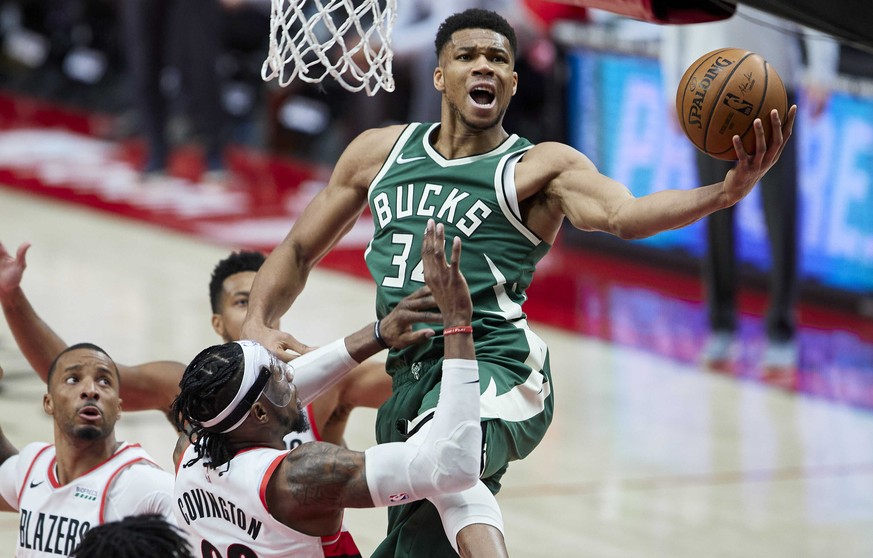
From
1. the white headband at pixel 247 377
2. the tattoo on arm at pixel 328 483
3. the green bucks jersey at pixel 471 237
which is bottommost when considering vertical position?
the tattoo on arm at pixel 328 483

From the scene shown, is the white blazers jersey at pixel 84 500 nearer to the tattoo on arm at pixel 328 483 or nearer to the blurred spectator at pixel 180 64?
the tattoo on arm at pixel 328 483

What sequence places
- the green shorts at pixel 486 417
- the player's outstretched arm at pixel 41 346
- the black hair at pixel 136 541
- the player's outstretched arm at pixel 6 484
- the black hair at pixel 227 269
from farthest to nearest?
1. the black hair at pixel 227 269
2. the player's outstretched arm at pixel 41 346
3. the player's outstretched arm at pixel 6 484
4. the green shorts at pixel 486 417
5. the black hair at pixel 136 541

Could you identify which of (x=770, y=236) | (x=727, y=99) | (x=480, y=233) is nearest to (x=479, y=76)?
(x=480, y=233)

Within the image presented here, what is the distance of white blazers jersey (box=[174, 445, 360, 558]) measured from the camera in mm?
4102

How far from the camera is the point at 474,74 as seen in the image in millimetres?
4699

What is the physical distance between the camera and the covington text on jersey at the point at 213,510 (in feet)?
13.6

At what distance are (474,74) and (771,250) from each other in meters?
5.06

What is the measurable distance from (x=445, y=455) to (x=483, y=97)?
1250mm

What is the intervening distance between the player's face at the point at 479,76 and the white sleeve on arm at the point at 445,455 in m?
0.98

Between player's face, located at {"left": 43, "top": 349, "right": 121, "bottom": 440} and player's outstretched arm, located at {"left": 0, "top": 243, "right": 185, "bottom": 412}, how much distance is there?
0.47 m

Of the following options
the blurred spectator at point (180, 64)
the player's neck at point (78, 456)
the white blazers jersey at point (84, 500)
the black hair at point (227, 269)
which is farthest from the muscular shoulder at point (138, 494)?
the blurred spectator at point (180, 64)

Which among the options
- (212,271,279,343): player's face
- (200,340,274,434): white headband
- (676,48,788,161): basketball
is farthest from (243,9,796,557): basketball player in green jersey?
(212,271,279,343): player's face

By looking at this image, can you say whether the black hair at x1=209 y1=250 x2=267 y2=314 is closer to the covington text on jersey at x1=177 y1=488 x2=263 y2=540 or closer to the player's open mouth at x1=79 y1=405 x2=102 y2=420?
the player's open mouth at x1=79 y1=405 x2=102 y2=420

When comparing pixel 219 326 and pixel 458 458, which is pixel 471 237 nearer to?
pixel 458 458
